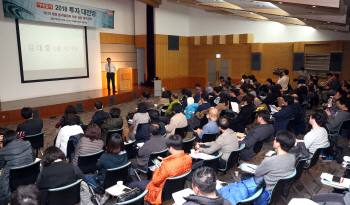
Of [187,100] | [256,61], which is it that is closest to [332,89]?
[256,61]

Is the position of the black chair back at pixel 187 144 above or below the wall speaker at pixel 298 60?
below

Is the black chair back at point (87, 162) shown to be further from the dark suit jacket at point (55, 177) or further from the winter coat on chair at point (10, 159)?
the dark suit jacket at point (55, 177)

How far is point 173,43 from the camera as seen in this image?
637 inches

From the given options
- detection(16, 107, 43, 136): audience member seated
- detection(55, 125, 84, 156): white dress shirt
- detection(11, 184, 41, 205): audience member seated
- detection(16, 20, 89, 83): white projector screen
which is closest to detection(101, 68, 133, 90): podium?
detection(16, 20, 89, 83): white projector screen

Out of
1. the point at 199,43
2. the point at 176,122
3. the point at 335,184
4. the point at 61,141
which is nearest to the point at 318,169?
the point at 335,184

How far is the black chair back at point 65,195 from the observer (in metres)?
2.91

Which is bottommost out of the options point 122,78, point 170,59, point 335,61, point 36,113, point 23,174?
point 36,113

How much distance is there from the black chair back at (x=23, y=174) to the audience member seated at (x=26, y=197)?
176 cm

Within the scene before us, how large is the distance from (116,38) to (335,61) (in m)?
11.0

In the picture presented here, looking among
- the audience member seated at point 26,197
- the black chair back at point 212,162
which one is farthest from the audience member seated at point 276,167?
the audience member seated at point 26,197

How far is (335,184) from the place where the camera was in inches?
121

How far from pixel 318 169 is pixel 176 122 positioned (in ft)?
9.63

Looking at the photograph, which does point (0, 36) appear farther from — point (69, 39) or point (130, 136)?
point (130, 136)

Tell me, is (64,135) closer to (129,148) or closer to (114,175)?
(129,148)
